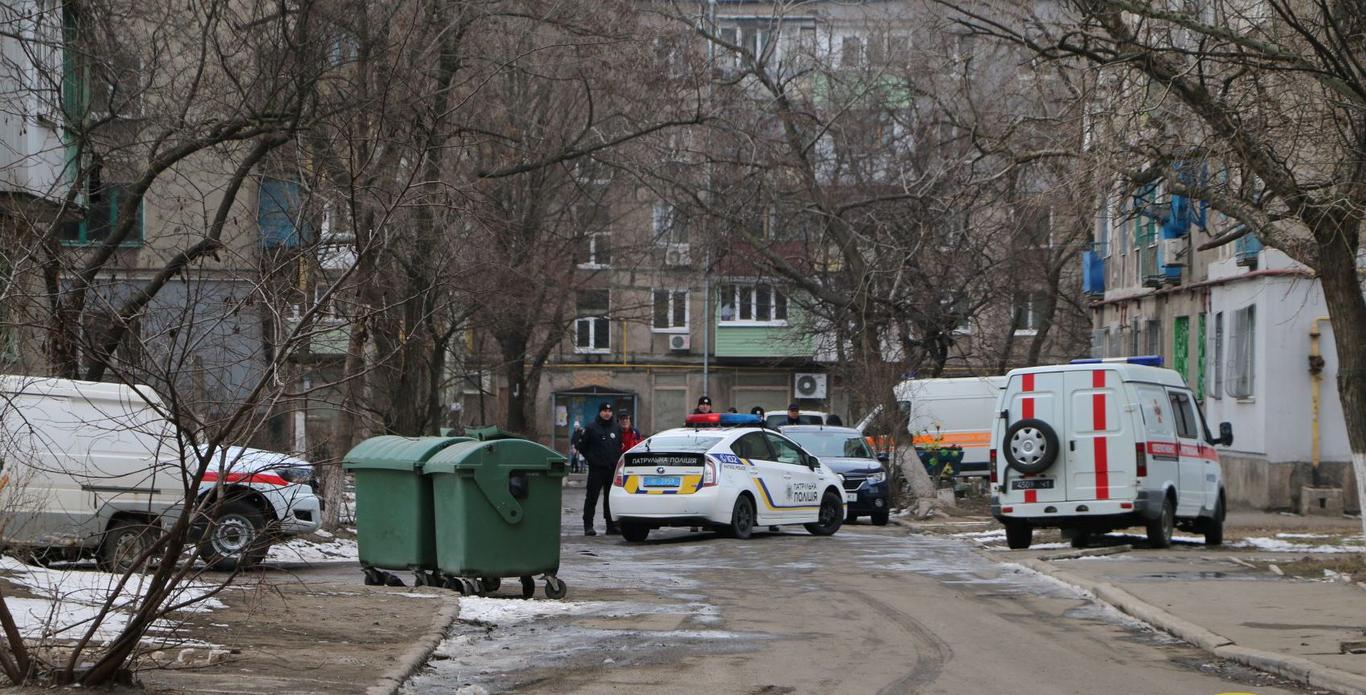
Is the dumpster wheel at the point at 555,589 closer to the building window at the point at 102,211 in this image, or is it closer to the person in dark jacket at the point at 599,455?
the building window at the point at 102,211

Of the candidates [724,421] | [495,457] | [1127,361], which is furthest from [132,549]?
[724,421]

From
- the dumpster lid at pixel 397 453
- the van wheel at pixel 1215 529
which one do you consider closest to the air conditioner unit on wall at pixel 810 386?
the van wheel at pixel 1215 529

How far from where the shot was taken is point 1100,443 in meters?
19.4

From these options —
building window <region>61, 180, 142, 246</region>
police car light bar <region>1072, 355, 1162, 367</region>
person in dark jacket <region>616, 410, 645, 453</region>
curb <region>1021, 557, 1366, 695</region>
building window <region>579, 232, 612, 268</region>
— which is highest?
building window <region>579, 232, 612, 268</region>

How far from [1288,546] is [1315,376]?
26.6ft

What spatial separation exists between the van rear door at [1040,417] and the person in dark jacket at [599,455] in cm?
572

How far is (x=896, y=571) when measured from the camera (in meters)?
17.1

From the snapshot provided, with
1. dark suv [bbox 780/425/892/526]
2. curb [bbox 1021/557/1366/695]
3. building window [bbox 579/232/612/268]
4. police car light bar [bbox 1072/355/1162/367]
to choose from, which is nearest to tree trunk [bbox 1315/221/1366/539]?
curb [bbox 1021/557/1366/695]

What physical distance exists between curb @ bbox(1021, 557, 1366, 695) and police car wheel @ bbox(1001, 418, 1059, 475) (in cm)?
453

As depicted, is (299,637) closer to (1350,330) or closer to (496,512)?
(496,512)

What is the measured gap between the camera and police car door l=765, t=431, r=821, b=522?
22250 mm

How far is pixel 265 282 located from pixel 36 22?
1016 cm

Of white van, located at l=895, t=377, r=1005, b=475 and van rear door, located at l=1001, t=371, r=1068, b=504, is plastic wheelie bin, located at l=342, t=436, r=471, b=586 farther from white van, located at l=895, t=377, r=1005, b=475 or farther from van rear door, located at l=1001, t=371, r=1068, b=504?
white van, located at l=895, t=377, r=1005, b=475

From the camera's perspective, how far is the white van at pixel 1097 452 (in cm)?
1923
